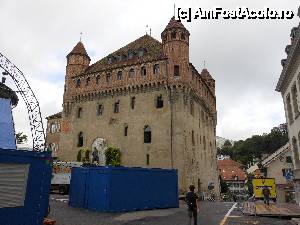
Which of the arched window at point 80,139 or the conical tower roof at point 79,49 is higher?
the conical tower roof at point 79,49

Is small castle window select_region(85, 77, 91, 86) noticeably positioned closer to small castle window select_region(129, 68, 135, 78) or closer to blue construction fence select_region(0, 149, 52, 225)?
small castle window select_region(129, 68, 135, 78)

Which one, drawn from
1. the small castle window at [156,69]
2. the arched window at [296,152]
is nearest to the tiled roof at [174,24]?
the small castle window at [156,69]

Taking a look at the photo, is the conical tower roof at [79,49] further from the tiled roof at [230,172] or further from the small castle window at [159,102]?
the tiled roof at [230,172]

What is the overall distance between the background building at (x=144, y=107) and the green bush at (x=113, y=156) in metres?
0.62

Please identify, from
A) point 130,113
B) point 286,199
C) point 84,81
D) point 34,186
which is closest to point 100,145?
point 130,113

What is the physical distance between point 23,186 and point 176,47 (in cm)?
2991

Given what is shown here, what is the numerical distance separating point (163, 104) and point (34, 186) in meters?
26.4

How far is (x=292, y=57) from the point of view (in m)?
20.8

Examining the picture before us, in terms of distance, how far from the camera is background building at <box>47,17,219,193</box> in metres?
36.6

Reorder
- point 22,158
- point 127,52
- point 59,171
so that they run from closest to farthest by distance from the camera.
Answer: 1. point 22,158
2. point 59,171
3. point 127,52

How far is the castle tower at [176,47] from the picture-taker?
38.1 metres

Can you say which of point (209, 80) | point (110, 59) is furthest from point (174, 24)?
point (209, 80)

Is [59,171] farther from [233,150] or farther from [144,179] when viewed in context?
[233,150]

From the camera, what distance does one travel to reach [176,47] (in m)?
38.8
